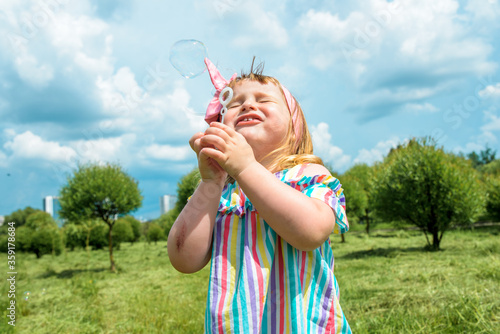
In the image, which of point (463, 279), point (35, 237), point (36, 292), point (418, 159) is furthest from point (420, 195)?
point (35, 237)

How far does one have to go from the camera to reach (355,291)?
5.39 metres

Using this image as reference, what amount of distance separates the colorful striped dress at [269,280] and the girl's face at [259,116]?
19 cm

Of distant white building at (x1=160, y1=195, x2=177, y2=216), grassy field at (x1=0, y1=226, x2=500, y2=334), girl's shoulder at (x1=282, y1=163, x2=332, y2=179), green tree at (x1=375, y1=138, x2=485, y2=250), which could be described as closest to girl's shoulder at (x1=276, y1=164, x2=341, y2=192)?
girl's shoulder at (x1=282, y1=163, x2=332, y2=179)

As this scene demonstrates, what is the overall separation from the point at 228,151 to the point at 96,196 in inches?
598

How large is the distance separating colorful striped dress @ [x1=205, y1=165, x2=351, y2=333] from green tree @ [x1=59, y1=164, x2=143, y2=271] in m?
14.9

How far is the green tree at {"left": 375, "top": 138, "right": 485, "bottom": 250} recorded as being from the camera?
506 inches

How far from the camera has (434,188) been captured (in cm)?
1307

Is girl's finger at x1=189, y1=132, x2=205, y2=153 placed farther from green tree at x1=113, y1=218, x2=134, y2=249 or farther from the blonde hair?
green tree at x1=113, y1=218, x2=134, y2=249

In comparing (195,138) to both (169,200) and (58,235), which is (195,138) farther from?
(58,235)

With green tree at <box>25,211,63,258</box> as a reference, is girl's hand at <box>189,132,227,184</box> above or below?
above

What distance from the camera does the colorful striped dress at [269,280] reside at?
1.12 metres

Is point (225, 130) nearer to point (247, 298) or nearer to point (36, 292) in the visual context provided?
point (247, 298)

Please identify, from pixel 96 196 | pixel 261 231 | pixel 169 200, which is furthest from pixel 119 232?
pixel 261 231

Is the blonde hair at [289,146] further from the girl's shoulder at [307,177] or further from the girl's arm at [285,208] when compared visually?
the girl's arm at [285,208]
